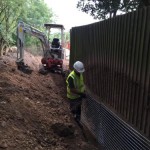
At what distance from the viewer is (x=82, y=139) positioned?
8719 mm

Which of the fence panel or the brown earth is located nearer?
the fence panel

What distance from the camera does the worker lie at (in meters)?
8.74

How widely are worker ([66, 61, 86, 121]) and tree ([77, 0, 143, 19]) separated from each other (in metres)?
14.8

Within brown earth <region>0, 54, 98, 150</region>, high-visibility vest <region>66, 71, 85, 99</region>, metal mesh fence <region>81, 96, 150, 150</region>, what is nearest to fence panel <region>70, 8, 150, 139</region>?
metal mesh fence <region>81, 96, 150, 150</region>

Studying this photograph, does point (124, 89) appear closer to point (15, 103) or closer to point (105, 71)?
point (105, 71)

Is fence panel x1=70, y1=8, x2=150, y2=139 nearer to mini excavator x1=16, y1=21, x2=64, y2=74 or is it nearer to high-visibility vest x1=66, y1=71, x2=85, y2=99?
high-visibility vest x1=66, y1=71, x2=85, y2=99

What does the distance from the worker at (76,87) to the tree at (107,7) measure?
1477 centimetres

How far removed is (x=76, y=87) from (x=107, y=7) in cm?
1752

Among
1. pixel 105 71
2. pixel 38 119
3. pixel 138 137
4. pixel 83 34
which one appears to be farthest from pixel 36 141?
pixel 83 34

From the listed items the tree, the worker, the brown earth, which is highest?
the tree

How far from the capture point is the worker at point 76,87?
8742 mm

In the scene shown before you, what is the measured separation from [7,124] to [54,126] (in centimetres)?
128

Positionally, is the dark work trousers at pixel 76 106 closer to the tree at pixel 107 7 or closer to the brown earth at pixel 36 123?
the brown earth at pixel 36 123

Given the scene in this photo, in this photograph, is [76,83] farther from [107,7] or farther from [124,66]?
[107,7]
